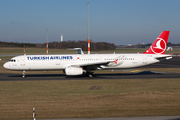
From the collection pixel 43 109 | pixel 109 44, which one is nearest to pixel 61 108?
pixel 43 109

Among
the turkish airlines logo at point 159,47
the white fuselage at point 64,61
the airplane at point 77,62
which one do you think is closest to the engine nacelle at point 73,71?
the airplane at point 77,62

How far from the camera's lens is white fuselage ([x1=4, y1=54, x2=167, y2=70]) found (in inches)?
1158

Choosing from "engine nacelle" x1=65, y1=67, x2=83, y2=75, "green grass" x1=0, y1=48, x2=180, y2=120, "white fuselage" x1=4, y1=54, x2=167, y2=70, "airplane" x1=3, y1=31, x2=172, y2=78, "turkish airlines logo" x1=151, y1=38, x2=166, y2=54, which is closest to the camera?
"green grass" x1=0, y1=48, x2=180, y2=120

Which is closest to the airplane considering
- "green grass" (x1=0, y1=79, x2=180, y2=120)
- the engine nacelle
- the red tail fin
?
the engine nacelle

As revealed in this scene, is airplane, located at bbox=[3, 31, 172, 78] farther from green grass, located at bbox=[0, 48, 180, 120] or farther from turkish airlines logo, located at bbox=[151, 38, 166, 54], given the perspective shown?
green grass, located at bbox=[0, 48, 180, 120]

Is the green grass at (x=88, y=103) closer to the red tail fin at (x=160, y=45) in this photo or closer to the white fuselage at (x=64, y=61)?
the white fuselage at (x=64, y=61)

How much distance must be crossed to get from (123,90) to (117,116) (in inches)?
300

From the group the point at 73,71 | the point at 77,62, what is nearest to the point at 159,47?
the point at 77,62

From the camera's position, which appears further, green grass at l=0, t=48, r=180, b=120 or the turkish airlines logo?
the turkish airlines logo

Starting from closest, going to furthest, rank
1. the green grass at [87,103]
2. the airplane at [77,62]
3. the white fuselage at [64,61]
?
the green grass at [87,103] → the airplane at [77,62] → the white fuselage at [64,61]

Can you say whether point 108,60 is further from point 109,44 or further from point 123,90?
point 109,44

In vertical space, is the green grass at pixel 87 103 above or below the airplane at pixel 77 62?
below

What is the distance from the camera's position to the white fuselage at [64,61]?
29406mm

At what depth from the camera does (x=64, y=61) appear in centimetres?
2973
